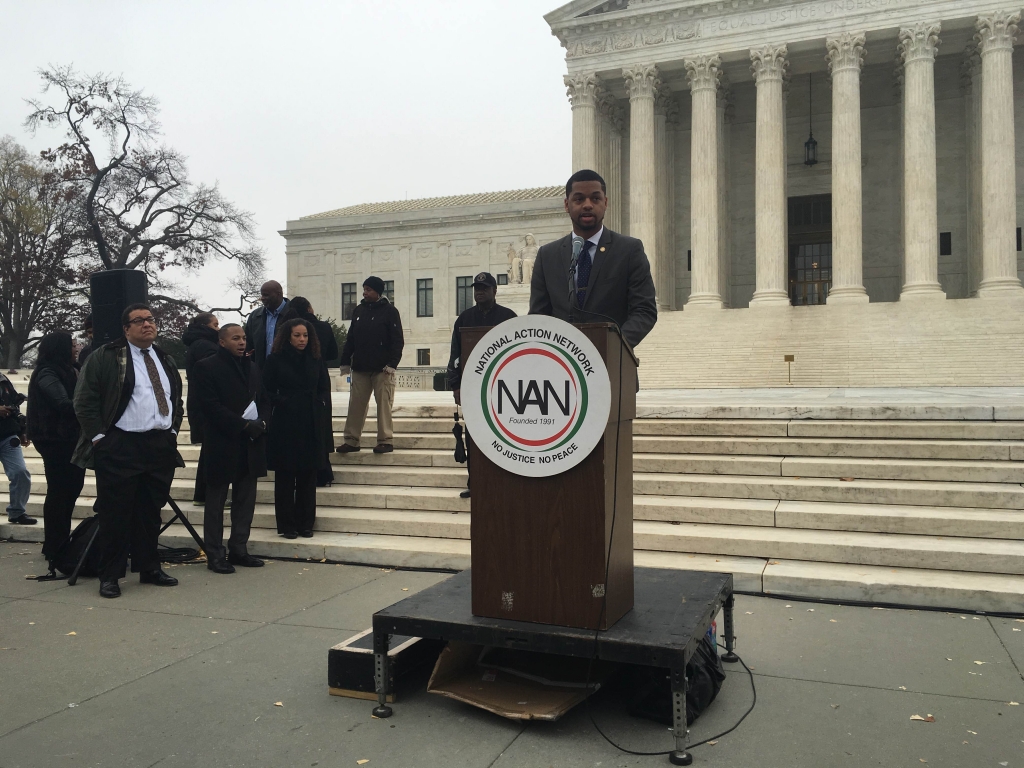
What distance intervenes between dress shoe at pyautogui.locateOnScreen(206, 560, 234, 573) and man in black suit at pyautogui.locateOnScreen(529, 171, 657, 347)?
164 inches

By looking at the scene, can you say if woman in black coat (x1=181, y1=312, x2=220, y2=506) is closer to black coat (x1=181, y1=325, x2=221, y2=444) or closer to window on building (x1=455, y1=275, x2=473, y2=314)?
black coat (x1=181, y1=325, x2=221, y2=444)

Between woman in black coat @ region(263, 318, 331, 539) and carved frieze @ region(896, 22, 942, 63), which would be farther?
carved frieze @ region(896, 22, 942, 63)

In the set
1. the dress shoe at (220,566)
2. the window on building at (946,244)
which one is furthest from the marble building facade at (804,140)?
the dress shoe at (220,566)

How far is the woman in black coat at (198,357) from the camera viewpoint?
7510 mm

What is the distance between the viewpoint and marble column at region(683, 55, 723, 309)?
33719 millimetres

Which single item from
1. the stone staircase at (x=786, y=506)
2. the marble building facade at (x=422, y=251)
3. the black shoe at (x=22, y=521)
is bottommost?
the black shoe at (x=22, y=521)

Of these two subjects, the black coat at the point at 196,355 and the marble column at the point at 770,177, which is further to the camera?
the marble column at the point at 770,177

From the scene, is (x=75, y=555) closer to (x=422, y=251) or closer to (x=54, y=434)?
(x=54, y=434)

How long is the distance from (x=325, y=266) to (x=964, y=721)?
57.7 m

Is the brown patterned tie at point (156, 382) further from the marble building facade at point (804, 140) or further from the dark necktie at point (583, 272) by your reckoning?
the marble building facade at point (804, 140)

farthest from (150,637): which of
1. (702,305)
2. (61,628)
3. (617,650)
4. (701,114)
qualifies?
(701,114)

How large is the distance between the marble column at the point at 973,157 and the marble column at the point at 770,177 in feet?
23.9

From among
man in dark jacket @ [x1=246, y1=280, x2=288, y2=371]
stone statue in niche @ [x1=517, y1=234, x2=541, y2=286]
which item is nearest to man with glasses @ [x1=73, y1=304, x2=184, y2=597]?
man in dark jacket @ [x1=246, y1=280, x2=288, y2=371]

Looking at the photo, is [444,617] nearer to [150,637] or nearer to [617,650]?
[617,650]
